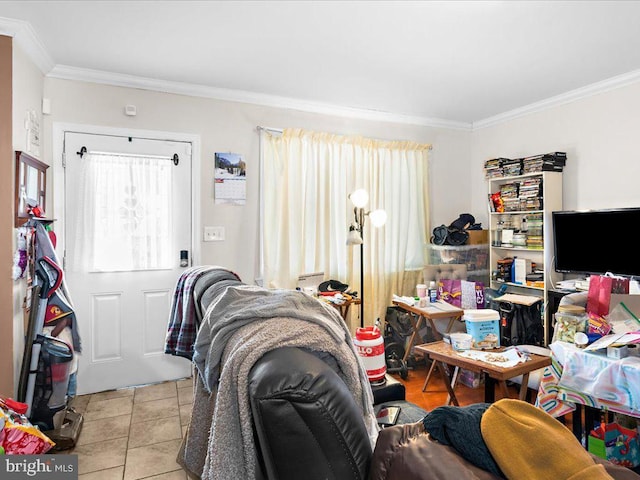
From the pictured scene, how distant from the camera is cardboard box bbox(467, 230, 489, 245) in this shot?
4.39 meters

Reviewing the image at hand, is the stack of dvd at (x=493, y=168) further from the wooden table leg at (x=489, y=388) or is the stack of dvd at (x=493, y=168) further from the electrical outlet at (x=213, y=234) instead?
the electrical outlet at (x=213, y=234)

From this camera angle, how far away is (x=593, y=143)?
3691mm

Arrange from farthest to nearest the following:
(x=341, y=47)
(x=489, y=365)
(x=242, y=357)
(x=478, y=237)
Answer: (x=478, y=237) < (x=341, y=47) < (x=489, y=365) < (x=242, y=357)

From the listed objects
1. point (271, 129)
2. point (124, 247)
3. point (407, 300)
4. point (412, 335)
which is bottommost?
point (412, 335)

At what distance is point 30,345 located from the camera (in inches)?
103

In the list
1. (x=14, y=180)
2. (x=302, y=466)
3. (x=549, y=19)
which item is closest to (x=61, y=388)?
(x=14, y=180)

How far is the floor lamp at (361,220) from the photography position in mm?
3693

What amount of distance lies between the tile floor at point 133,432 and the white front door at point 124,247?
0.23m

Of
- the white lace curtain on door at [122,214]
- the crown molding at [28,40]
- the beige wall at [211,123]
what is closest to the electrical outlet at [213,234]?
the beige wall at [211,123]

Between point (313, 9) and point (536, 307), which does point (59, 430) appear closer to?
point (313, 9)

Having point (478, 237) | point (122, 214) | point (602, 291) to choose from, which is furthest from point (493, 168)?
point (122, 214)

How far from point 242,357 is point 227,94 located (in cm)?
318

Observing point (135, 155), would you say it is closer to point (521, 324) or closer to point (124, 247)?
point (124, 247)

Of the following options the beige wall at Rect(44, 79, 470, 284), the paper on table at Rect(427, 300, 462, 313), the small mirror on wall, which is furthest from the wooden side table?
the small mirror on wall
